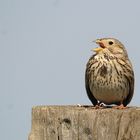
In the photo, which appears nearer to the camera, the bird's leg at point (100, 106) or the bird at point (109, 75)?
the bird's leg at point (100, 106)

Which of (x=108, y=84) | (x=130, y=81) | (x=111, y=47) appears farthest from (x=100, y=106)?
(x=111, y=47)

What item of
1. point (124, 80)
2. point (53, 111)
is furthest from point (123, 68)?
point (53, 111)

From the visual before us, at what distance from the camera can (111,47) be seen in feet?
25.1

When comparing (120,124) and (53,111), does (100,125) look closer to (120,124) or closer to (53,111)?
(120,124)

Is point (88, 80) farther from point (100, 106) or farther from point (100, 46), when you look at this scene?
point (100, 106)

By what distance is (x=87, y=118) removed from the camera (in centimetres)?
466

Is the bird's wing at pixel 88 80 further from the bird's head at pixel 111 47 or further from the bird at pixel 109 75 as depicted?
the bird's head at pixel 111 47

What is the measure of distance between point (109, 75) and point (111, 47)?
19.3 inches

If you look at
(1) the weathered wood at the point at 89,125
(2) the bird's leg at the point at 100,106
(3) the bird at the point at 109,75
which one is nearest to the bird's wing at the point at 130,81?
(3) the bird at the point at 109,75

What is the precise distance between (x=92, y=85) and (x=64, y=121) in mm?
2791

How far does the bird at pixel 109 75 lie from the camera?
291 inches

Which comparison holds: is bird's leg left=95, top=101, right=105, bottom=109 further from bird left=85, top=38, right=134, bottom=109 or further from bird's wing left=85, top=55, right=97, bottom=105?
bird's wing left=85, top=55, right=97, bottom=105

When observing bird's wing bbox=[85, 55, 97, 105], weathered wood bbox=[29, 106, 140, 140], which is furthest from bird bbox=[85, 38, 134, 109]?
weathered wood bbox=[29, 106, 140, 140]

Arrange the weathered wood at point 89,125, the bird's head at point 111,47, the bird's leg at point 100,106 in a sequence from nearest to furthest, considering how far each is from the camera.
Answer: the weathered wood at point 89,125
the bird's leg at point 100,106
the bird's head at point 111,47
